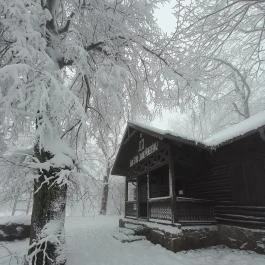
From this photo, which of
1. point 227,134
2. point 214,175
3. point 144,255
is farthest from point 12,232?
point 227,134

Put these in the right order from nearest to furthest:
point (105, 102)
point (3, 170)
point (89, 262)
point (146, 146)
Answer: point (3, 170) → point (89, 262) → point (105, 102) → point (146, 146)

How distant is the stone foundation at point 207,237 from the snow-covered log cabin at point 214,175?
40 centimetres

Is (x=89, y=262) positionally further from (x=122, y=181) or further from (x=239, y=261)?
(x=122, y=181)

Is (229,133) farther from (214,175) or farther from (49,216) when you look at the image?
(49,216)

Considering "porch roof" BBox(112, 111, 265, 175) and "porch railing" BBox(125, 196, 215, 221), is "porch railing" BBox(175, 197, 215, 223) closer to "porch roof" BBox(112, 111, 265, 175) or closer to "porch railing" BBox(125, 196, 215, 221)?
"porch railing" BBox(125, 196, 215, 221)

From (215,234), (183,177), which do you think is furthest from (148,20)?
(215,234)

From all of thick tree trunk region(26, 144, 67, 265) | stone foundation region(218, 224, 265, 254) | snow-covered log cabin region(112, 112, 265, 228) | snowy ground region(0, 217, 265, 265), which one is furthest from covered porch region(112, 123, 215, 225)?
thick tree trunk region(26, 144, 67, 265)

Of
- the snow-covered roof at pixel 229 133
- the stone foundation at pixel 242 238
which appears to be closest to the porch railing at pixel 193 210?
the stone foundation at pixel 242 238

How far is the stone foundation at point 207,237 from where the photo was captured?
9.02m

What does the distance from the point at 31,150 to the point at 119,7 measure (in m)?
5.50

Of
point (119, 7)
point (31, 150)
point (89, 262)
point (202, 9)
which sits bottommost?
point (89, 262)

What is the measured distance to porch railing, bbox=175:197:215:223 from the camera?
425 inches

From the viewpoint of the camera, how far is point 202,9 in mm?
10117

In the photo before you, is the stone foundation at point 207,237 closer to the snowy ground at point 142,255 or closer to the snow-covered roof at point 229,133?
the snowy ground at point 142,255
